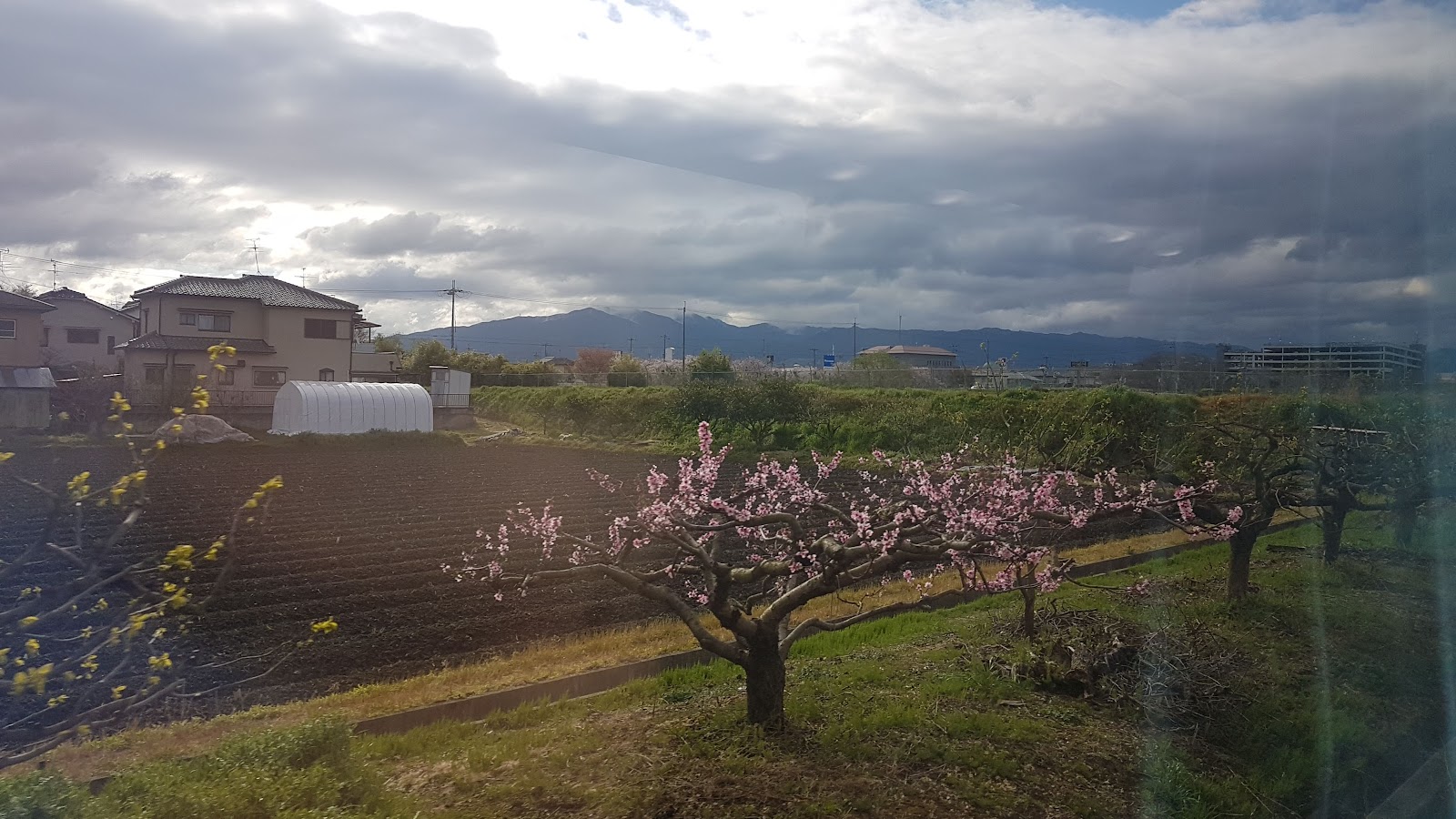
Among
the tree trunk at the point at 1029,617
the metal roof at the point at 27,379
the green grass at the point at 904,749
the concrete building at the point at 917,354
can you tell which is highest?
the concrete building at the point at 917,354

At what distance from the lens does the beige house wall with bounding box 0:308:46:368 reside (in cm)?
978

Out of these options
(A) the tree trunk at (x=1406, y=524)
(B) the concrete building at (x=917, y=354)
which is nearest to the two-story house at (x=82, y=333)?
(A) the tree trunk at (x=1406, y=524)

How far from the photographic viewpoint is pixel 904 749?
4871 millimetres

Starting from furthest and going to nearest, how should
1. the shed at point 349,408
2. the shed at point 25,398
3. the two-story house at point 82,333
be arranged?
the shed at point 349,408, the two-story house at point 82,333, the shed at point 25,398

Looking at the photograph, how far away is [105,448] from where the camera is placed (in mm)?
10273

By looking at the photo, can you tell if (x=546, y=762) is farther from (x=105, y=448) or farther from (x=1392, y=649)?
(x=105, y=448)

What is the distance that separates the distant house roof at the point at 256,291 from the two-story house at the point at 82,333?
594 mm

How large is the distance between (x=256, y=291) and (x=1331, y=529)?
46.2ft

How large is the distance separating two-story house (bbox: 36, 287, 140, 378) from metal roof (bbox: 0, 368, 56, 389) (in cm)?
37

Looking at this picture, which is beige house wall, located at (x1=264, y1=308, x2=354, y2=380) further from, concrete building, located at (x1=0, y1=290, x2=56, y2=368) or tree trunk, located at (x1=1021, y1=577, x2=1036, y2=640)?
tree trunk, located at (x1=1021, y1=577, x2=1036, y2=640)

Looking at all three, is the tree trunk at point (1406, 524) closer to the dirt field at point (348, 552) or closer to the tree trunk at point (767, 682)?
the tree trunk at point (767, 682)

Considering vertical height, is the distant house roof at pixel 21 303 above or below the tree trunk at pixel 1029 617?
above

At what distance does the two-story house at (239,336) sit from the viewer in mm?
11523

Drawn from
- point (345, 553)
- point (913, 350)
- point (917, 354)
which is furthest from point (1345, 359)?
point (913, 350)
